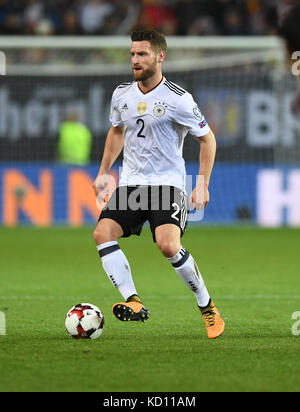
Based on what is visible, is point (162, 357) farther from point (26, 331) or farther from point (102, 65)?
point (102, 65)

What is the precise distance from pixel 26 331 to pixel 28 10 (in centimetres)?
1450

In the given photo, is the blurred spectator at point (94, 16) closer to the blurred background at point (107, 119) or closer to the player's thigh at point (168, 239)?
the blurred background at point (107, 119)

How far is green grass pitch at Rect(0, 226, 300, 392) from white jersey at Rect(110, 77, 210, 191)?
1121mm

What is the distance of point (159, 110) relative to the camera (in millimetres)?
6555

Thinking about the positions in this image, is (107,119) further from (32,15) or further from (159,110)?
(159,110)

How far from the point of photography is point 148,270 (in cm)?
1109

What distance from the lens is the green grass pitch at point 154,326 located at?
4910mm

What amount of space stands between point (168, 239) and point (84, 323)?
0.79 meters

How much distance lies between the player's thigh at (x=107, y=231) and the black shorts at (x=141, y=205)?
30 mm

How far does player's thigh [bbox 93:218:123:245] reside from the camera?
6469 mm
